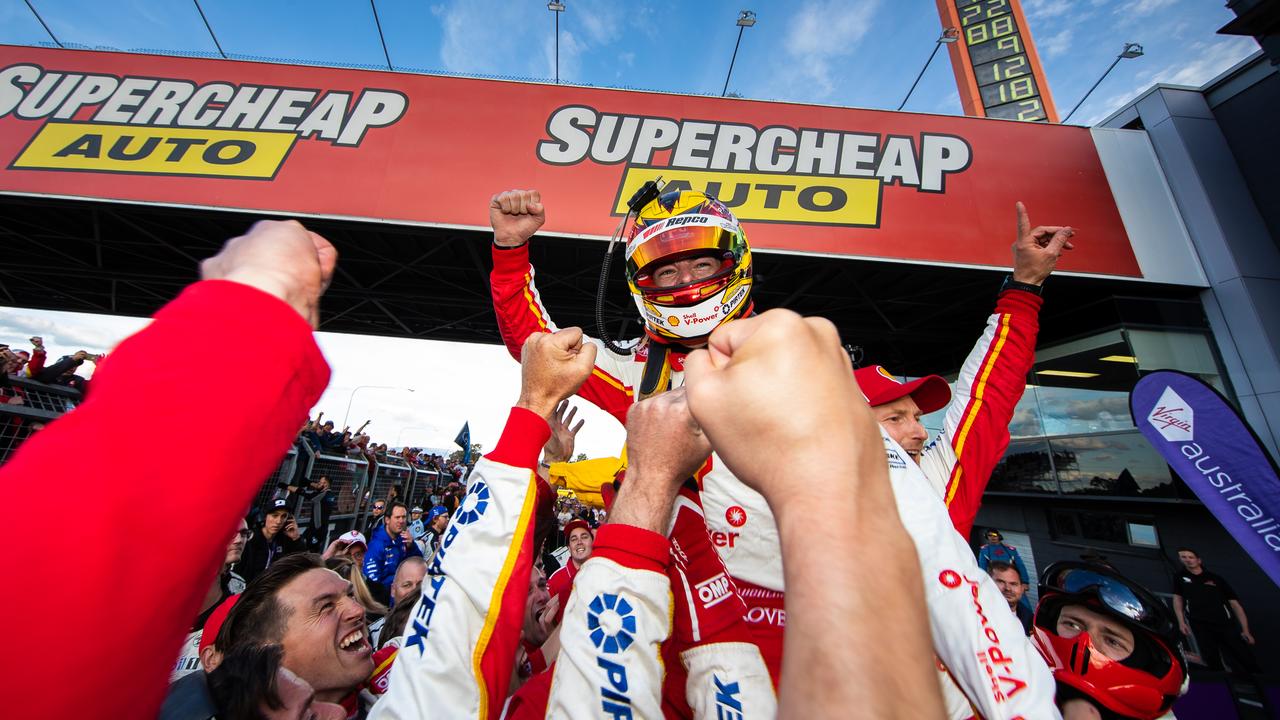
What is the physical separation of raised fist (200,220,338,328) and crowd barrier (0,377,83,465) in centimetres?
632

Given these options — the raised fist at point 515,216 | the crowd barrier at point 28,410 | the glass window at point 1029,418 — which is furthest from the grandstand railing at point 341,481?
the glass window at point 1029,418

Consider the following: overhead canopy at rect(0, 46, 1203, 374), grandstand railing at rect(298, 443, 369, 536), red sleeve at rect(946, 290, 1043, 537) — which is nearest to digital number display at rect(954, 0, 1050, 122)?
overhead canopy at rect(0, 46, 1203, 374)

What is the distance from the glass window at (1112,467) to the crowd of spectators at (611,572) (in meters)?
8.50

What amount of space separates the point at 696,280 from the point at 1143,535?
460 inches

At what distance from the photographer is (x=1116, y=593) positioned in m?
2.18

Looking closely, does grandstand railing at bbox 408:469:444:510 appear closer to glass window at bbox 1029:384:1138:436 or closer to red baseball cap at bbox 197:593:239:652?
red baseball cap at bbox 197:593:239:652

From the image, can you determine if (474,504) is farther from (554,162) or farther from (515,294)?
(554,162)

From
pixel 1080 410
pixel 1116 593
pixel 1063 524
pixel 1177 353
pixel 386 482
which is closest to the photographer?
pixel 1116 593

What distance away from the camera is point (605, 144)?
25.0 ft

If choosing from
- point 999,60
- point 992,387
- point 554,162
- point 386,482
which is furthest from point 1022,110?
point 386,482

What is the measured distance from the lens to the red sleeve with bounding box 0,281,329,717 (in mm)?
432

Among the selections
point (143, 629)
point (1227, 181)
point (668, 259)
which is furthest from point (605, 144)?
point (1227, 181)

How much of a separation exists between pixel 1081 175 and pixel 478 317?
475 inches

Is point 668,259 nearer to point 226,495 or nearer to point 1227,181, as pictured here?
point 226,495
